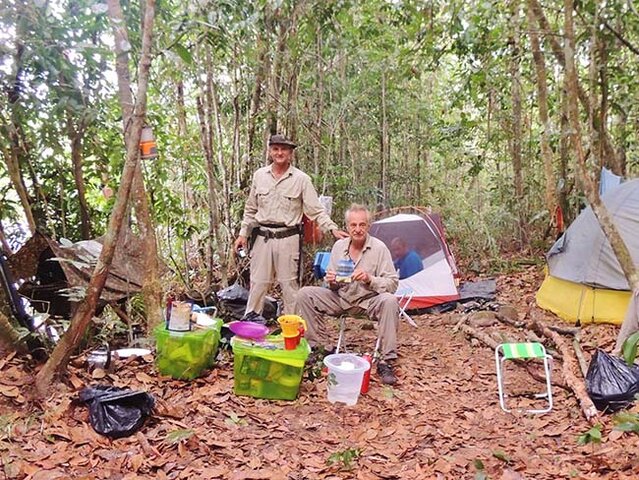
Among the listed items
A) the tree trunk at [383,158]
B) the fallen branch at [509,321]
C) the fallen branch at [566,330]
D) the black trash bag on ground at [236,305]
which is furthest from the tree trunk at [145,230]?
the tree trunk at [383,158]

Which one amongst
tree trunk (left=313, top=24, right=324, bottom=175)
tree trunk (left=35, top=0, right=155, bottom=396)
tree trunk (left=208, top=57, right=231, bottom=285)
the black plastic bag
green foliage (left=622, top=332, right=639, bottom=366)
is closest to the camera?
green foliage (left=622, top=332, right=639, bottom=366)

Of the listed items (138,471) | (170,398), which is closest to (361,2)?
(170,398)

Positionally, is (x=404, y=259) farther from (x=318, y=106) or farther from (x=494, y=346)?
(x=318, y=106)

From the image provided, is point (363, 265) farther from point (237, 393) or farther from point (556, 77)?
point (556, 77)

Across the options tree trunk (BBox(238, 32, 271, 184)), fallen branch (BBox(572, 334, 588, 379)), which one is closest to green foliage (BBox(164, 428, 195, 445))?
fallen branch (BBox(572, 334, 588, 379))

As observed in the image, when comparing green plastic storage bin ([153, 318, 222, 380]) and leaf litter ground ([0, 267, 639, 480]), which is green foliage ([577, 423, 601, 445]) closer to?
leaf litter ground ([0, 267, 639, 480])

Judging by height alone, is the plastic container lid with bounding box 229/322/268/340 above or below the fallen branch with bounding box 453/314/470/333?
above

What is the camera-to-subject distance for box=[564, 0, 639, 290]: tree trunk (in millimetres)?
4098

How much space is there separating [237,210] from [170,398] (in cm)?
294

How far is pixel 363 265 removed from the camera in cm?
405

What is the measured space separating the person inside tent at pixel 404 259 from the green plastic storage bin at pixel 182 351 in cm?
290

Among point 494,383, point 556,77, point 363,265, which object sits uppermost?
point 556,77

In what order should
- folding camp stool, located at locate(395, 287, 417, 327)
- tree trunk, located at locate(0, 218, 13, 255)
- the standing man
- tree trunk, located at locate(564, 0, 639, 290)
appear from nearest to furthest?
tree trunk, located at locate(564, 0, 639, 290), tree trunk, located at locate(0, 218, 13, 255), the standing man, folding camp stool, located at locate(395, 287, 417, 327)

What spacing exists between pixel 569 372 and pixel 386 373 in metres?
1.27
